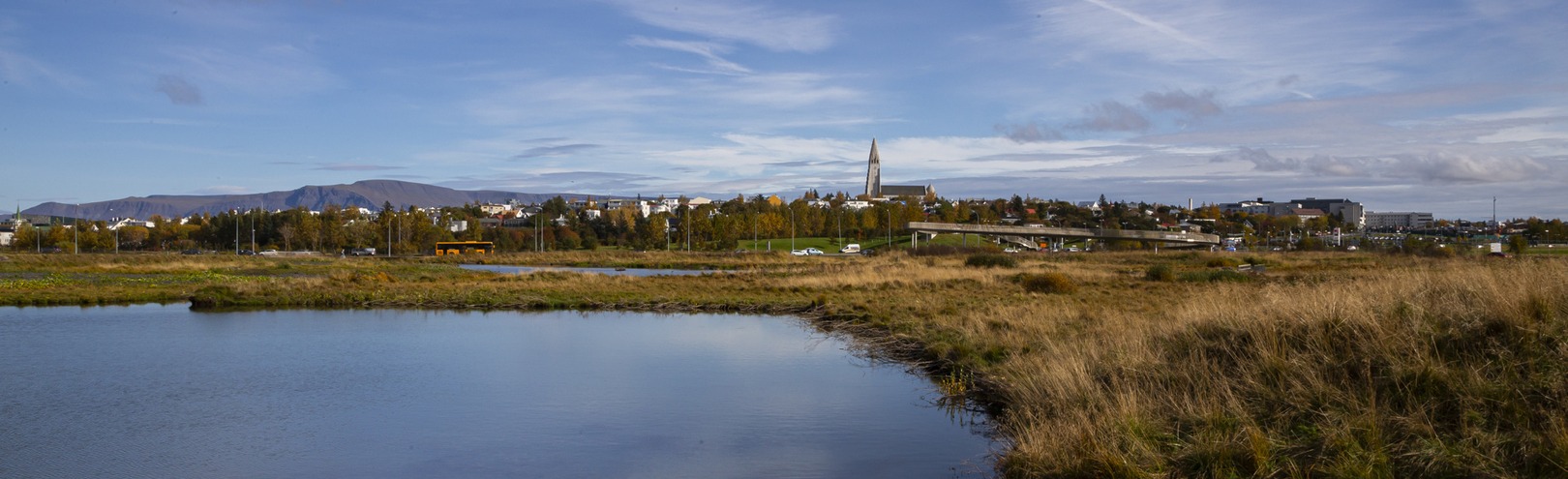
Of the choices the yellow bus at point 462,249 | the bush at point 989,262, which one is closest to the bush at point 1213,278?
the bush at point 989,262

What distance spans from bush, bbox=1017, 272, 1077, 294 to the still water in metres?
12.5

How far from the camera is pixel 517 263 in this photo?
277ft

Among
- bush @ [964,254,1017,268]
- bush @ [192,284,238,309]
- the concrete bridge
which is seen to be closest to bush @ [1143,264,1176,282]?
bush @ [964,254,1017,268]

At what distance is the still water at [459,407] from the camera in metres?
12.2

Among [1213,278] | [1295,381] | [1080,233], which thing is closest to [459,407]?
[1295,381]

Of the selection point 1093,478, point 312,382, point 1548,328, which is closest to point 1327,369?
point 1548,328

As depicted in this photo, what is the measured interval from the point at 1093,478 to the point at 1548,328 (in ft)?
14.4

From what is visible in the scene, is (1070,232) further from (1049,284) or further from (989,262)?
(1049,284)

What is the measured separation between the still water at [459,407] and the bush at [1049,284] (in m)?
12.5

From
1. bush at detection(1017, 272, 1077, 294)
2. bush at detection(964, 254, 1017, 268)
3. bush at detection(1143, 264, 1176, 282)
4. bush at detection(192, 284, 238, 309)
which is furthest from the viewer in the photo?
bush at detection(964, 254, 1017, 268)

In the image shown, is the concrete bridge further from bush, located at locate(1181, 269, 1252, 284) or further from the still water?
the still water

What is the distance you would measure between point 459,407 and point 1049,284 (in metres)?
25.3

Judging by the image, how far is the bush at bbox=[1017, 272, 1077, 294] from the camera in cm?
3597

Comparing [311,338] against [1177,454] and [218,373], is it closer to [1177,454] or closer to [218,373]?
[218,373]
